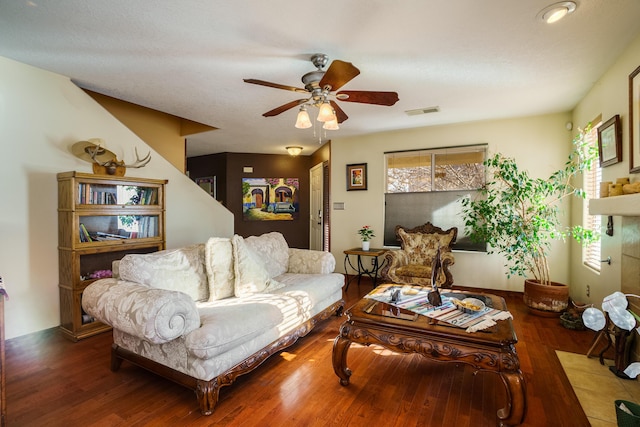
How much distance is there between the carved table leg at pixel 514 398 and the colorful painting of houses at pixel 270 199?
5.84 metres

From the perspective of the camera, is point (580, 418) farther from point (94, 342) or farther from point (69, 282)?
point (69, 282)

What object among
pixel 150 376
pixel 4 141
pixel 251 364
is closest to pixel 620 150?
pixel 251 364

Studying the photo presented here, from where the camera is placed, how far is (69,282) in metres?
2.93

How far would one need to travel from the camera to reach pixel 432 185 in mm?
4738

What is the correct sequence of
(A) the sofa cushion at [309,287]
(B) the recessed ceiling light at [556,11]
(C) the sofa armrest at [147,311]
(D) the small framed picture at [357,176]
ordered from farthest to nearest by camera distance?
(D) the small framed picture at [357,176] → (A) the sofa cushion at [309,287] → (B) the recessed ceiling light at [556,11] → (C) the sofa armrest at [147,311]

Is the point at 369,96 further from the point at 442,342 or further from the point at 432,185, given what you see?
the point at 432,185

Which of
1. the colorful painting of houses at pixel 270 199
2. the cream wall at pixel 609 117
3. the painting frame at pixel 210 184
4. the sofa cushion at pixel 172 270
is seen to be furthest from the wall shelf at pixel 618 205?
the painting frame at pixel 210 184

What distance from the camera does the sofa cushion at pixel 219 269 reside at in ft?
8.24

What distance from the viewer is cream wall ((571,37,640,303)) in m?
2.45

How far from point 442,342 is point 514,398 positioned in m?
0.41

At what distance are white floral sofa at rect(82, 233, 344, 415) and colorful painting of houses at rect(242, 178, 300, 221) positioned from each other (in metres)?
3.90

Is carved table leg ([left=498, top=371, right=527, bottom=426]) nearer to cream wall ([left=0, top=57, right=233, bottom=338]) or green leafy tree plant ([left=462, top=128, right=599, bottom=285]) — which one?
green leafy tree plant ([left=462, top=128, right=599, bottom=285])

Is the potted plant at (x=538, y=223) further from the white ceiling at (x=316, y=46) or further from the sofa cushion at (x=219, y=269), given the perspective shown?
the sofa cushion at (x=219, y=269)

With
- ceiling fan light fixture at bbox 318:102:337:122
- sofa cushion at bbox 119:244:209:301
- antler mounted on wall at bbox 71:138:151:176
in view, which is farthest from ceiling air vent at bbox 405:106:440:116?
antler mounted on wall at bbox 71:138:151:176
